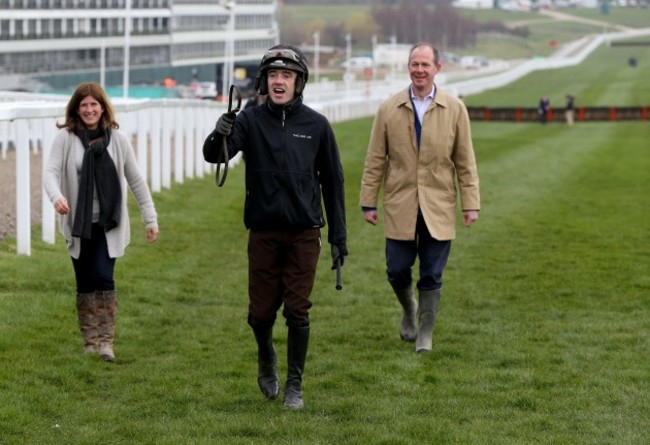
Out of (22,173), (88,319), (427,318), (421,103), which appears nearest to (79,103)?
(88,319)

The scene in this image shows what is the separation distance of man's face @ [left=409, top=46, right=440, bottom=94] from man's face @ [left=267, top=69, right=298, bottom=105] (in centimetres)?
178

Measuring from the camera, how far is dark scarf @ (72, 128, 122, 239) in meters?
9.48

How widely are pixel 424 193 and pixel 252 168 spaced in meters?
2.00

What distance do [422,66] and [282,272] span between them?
1997 mm

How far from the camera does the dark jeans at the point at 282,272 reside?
835 cm

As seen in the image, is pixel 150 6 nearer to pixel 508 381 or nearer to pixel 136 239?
pixel 136 239

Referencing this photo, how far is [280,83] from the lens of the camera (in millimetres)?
8117

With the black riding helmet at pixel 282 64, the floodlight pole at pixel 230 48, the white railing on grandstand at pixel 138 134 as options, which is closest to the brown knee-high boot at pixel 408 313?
the black riding helmet at pixel 282 64

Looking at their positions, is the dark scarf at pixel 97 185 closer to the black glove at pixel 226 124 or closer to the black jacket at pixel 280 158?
the black jacket at pixel 280 158

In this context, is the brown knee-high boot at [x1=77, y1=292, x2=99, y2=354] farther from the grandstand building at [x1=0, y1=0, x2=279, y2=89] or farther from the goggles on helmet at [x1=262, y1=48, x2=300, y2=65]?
the grandstand building at [x1=0, y1=0, x2=279, y2=89]

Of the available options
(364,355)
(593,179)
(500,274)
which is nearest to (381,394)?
(364,355)

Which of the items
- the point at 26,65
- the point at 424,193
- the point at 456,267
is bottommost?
the point at 26,65

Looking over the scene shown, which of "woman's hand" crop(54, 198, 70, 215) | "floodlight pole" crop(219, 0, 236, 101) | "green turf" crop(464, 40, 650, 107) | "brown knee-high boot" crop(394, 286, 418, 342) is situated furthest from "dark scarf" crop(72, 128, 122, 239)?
"green turf" crop(464, 40, 650, 107)

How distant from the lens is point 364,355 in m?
10.0
